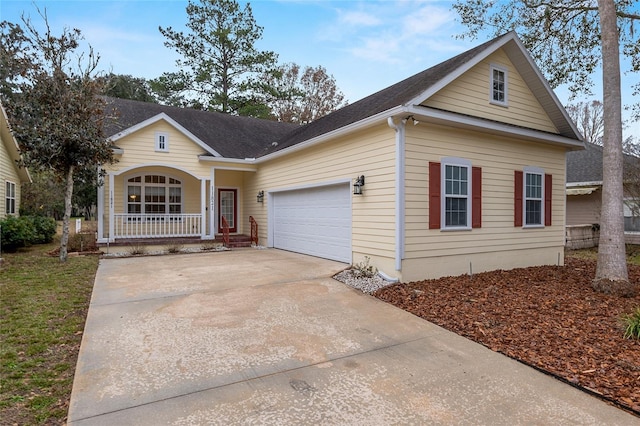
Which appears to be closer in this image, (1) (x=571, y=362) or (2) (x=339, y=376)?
(2) (x=339, y=376)

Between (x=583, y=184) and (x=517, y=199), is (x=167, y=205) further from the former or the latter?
(x=583, y=184)

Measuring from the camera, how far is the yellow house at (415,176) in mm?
7250

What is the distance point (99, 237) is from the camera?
1133 centimetres

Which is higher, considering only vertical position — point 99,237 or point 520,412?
point 99,237

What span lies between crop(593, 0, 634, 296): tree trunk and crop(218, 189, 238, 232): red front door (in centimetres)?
1208

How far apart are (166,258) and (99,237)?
9.59 feet

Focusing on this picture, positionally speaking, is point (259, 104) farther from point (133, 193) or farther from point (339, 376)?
point (339, 376)

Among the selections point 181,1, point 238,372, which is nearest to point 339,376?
point 238,372

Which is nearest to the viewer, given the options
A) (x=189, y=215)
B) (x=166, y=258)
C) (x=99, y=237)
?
(x=166, y=258)

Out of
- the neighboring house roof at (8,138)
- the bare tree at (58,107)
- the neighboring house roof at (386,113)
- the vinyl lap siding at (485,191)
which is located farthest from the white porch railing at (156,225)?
the vinyl lap siding at (485,191)

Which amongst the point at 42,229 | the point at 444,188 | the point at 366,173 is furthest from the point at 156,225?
the point at 444,188

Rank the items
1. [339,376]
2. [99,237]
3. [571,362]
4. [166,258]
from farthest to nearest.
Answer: [99,237]
[166,258]
[571,362]
[339,376]

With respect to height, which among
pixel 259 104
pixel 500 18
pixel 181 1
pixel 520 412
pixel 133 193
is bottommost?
pixel 520 412

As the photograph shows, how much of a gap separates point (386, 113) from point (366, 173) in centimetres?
150
